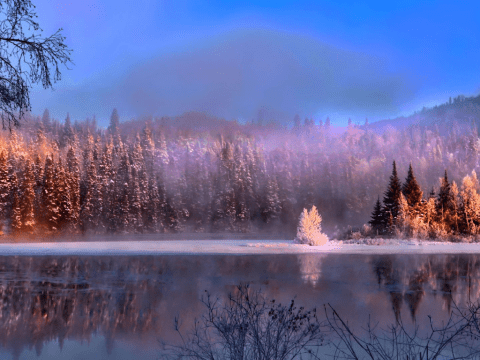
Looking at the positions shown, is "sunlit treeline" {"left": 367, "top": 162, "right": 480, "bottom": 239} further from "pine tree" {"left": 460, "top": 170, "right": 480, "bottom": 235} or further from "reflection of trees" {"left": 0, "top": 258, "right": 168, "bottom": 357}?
"reflection of trees" {"left": 0, "top": 258, "right": 168, "bottom": 357}

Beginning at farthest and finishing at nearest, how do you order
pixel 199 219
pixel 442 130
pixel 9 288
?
pixel 442 130, pixel 199 219, pixel 9 288

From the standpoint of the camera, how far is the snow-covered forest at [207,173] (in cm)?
5862

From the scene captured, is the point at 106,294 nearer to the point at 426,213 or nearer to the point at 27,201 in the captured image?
the point at 426,213

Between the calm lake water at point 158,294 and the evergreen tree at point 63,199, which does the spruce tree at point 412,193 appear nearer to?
the calm lake water at point 158,294

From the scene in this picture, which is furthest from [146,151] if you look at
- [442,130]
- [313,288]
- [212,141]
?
[442,130]

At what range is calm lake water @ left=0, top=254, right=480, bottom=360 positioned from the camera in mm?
8200

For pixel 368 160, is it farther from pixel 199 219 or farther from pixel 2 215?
pixel 2 215

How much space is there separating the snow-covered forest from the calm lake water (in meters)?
26.4

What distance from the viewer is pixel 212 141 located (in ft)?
328

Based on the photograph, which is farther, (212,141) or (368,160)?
(368,160)

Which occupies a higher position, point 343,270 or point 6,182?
point 6,182

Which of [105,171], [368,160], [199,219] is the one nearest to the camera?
[105,171]

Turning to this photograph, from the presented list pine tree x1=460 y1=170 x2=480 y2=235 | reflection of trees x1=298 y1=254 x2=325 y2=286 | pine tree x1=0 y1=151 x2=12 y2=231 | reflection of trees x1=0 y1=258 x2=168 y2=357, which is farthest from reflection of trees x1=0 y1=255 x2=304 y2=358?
pine tree x1=0 y1=151 x2=12 y2=231

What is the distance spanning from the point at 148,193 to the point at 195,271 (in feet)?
177
